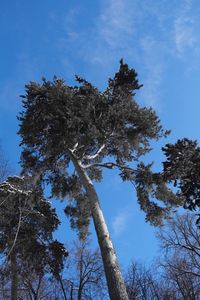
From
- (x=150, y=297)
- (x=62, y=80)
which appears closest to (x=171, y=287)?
(x=150, y=297)

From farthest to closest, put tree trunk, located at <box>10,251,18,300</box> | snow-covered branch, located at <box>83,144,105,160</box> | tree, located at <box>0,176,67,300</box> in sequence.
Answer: snow-covered branch, located at <box>83,144,105,160</box> → tree trunk, located at <box>10,251,18,300</box> → tree, located at <box>0,176,67,300</box>

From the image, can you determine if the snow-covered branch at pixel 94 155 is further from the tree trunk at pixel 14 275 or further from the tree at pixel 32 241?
the tree trunk at pixel 14 275

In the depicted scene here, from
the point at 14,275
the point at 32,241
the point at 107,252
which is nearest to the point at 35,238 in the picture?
the point at 32,241

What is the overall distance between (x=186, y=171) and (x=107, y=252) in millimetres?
4898

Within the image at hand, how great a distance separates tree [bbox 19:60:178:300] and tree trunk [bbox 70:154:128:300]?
0.16 feet

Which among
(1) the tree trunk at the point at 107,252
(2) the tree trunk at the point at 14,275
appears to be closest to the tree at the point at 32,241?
(2) the tree trunk at the point at 14,275

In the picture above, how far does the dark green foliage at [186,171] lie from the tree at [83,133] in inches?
35.6

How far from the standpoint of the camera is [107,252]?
1300cm

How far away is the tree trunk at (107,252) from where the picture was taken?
1188cm

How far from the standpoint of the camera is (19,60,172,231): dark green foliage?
640 inches

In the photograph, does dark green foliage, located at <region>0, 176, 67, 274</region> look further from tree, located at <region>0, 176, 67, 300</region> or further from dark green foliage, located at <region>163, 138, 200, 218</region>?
dark green foliage, located at <region>163, 138, 200, 218</region>

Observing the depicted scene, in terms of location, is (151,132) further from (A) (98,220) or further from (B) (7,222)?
(B) (7,222)

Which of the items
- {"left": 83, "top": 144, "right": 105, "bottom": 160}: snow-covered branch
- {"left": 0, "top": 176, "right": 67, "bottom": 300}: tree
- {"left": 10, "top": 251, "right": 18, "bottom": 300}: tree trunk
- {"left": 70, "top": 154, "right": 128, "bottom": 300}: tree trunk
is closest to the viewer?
{"left": 70, "top": 154, "right": 128, "bottom": 300}: tree trunk

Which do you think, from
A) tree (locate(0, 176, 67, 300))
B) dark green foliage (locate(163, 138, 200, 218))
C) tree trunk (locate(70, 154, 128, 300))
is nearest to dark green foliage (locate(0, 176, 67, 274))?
tree (locate(0, 176, 67, 300))
